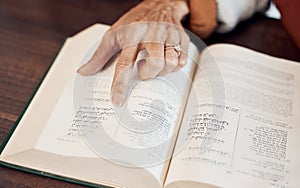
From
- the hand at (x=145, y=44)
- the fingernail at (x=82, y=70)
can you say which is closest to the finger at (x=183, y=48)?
the hand at (x=145, y=44)

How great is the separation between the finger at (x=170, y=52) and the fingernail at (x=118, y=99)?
0.07 meters

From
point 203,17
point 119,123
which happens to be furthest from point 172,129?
point 203,17

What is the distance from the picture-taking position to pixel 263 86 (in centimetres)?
67

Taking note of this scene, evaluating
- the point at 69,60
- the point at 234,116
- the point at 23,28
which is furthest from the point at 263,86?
the point at 23,28

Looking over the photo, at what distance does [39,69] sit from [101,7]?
0.19m

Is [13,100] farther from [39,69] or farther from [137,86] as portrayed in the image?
[137,86]

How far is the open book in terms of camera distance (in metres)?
0.56

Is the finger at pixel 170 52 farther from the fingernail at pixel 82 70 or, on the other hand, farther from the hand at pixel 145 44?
the fingernail at pixel 82 70

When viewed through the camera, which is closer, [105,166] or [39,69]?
[105,166]

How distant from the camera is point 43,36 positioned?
30.8 inches

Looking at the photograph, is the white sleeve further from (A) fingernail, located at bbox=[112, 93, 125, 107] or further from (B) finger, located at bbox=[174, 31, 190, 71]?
(A) fingernail, located at bbox=[112, 93, 125, 107]

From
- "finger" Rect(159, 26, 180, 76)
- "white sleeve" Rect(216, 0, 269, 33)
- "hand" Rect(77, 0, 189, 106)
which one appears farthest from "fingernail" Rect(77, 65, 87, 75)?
"white sleeve" Rect(216, 0, 269, 33)

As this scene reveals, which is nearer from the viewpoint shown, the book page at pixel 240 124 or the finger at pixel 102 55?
the book page at pixel 240 124

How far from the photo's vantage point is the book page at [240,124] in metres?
0.56
